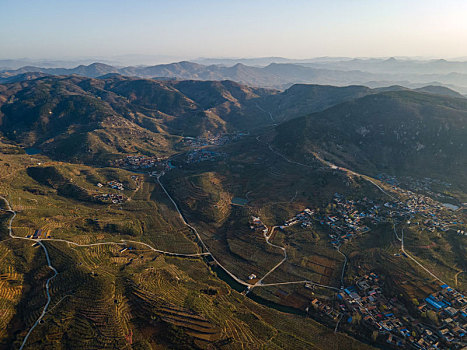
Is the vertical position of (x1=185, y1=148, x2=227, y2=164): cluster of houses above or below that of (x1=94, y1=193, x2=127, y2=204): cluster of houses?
above

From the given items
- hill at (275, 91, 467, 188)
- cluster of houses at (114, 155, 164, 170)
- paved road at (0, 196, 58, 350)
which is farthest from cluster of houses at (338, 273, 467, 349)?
cluster of houses at (114, 155, 164, 170)

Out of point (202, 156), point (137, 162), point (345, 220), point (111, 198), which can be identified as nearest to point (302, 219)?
point (345, 220)

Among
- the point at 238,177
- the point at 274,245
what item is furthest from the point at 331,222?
the point at 238,177

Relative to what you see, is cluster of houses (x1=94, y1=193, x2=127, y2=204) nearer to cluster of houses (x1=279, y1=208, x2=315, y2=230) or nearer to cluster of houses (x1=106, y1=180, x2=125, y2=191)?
cluster of houses (x1=106, y1=180, x2=125, y2=191)

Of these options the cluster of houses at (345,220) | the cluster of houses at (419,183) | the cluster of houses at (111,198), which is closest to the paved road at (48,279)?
the cluster of houses at (111,198)

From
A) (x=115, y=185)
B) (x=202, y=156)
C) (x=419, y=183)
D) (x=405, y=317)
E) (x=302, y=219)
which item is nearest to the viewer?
(x=405, y=317)

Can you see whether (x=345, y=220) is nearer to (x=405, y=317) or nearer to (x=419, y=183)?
(x=405, y=317)

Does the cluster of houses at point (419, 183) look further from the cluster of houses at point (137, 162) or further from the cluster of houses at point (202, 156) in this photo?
the cluster of houses at point (137, 162)
